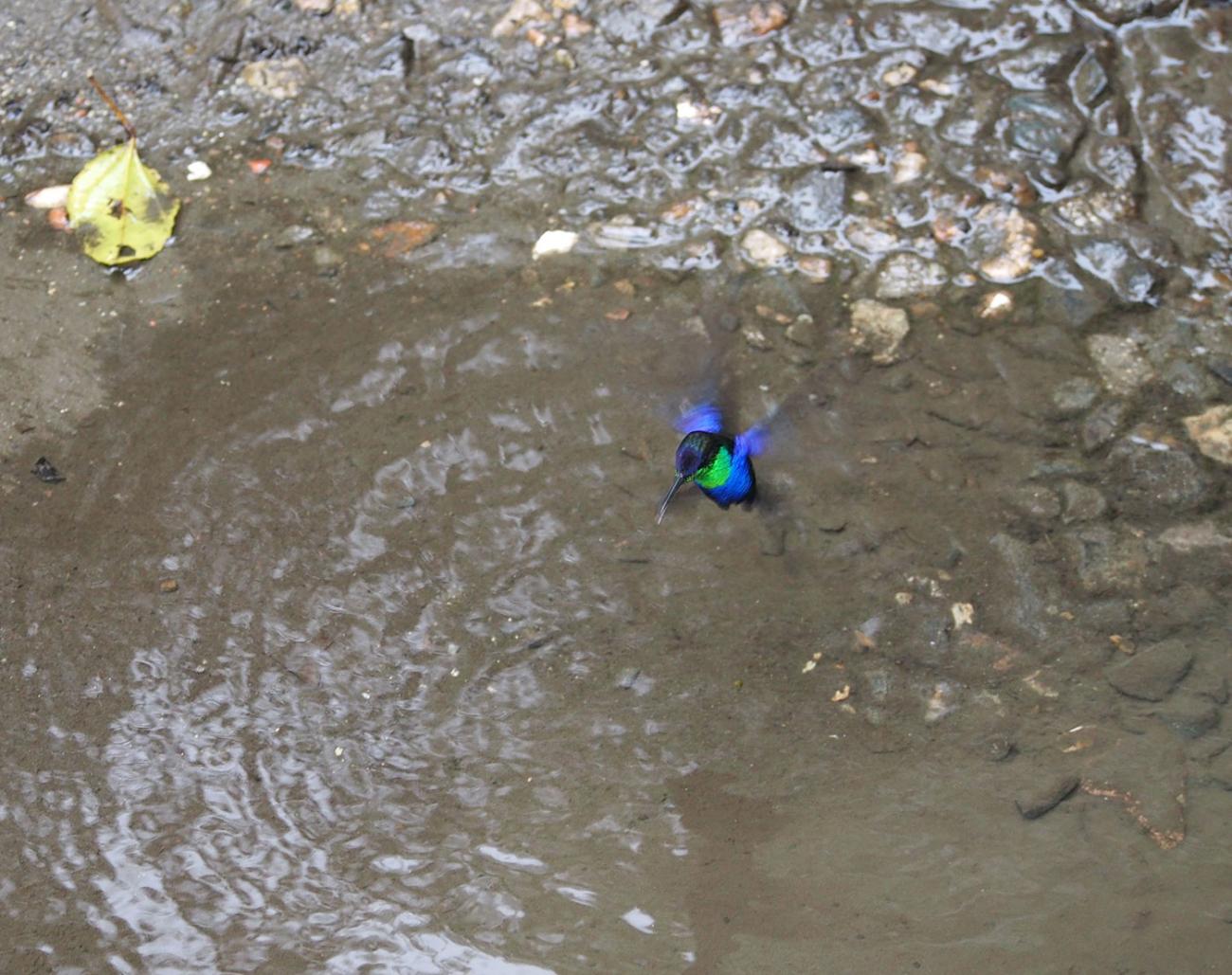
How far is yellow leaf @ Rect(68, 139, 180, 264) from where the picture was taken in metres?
3.30

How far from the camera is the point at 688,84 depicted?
347 centimetres

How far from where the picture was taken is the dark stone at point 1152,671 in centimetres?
247

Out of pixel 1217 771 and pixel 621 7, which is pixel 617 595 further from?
pixel 621 7

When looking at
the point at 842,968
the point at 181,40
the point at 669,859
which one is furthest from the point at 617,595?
the point at 181,40

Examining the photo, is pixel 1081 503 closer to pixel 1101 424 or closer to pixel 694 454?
pixel 1101 424

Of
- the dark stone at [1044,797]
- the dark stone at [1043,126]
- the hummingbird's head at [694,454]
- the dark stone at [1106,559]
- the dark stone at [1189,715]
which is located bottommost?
the dark stone at [1044,797]

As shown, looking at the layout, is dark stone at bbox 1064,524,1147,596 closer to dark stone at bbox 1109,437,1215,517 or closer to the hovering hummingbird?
dark stone at bbox 1109,437,1215,517

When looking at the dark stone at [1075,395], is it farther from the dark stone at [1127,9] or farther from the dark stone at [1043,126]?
the dark stone at [1127,9]

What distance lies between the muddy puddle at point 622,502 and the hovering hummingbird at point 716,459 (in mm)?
202

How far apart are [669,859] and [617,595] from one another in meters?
0.59

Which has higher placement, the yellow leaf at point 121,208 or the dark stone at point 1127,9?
the dark stone at point 1127,9

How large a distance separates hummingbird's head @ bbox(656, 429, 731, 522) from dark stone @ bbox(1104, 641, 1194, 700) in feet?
2.97

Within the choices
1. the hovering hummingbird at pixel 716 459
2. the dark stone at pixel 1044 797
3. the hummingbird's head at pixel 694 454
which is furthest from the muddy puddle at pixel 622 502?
the hummingbird's head at pixel 694 454

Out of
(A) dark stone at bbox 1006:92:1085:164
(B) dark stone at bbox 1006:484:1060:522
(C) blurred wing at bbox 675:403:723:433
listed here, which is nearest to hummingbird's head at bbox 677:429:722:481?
(C) blurred wing at bbox 675:403:723:433
